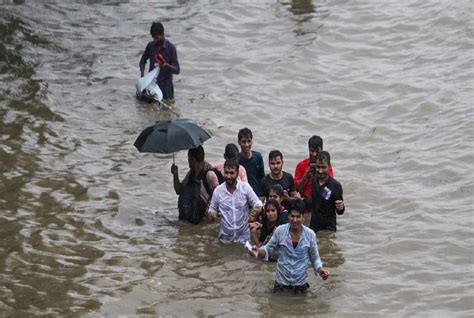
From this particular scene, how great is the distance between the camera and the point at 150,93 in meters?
16.1

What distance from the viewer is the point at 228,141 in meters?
15.0

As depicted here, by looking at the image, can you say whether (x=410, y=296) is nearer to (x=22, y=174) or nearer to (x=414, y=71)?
(x=22, y=174)

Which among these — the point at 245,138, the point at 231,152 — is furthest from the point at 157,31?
the point at 231,152

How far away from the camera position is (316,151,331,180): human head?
1083 centimetres

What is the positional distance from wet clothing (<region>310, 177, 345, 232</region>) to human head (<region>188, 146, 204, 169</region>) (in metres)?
1.51

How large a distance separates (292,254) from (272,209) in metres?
0.88

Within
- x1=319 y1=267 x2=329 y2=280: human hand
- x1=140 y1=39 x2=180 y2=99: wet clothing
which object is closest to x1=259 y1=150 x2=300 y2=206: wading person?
x1=319 y1=267 x2=329 y2=280: human hand

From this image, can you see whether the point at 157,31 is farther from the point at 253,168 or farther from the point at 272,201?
the point at 272,201

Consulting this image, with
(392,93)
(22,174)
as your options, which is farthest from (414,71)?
(22,174)

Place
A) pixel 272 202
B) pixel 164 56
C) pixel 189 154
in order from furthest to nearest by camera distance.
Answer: pixel 164 56 → pixel 189 154 → pixel 272 202

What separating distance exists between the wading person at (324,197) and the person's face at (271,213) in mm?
740

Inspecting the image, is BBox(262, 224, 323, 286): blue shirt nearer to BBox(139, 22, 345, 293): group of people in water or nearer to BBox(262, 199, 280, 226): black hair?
BBox(139, 22, 345, 293): group of people in water

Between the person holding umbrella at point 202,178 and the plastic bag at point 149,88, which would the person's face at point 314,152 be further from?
the plastic bag at point 149,88

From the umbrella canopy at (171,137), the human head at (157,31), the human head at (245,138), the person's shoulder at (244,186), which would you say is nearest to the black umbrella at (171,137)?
the umbrella canopy at (171,137)
